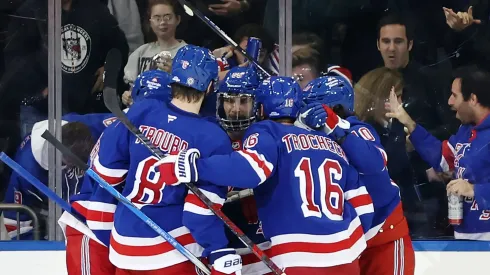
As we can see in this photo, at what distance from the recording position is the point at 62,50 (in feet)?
13.9

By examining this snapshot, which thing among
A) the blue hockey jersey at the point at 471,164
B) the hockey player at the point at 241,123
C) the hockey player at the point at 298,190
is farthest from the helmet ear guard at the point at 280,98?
the blue hockey jersey at the point at 471,164

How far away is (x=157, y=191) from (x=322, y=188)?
0.50m

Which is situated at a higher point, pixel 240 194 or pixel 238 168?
pixel 238 168

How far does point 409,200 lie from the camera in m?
4.23

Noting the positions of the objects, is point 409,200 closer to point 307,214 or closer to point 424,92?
point 424,92

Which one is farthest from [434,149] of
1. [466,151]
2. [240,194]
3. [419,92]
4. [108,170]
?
[108,170]

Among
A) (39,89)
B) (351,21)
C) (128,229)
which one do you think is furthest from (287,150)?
(39,89)

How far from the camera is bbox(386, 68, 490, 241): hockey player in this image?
160 inches

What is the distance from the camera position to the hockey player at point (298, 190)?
2906 mm

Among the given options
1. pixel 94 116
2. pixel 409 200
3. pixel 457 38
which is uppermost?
pixel 457 38

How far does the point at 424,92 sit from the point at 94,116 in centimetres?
A: 144

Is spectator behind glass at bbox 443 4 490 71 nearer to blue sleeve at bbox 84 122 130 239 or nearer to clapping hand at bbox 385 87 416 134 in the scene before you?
clapping hand at bbox 385 87 416 134

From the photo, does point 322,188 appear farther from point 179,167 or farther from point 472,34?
point 472,34

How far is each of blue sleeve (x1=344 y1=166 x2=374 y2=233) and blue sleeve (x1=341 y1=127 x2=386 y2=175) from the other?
0.04 m
